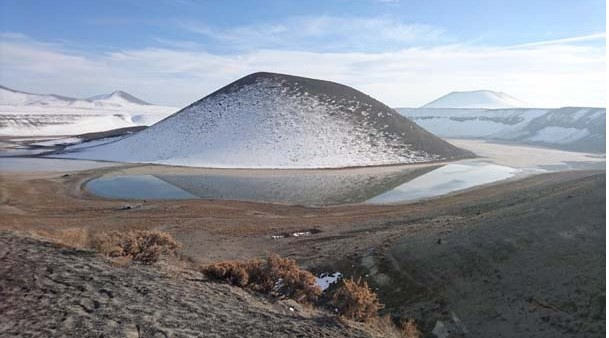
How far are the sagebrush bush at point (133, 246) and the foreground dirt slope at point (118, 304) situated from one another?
63 cm

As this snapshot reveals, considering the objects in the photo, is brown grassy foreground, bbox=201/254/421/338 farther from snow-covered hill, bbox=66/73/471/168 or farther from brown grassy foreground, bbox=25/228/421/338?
snow-covered hill, bbox=66/73/471/168

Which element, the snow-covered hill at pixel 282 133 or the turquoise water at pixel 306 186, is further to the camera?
the snow-covered hill at pixel 282 133

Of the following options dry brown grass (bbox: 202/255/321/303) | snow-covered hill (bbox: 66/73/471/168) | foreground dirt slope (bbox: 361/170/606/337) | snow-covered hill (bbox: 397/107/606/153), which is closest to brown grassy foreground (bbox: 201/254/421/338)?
dry brown grass (bbox: 202/255/321/303)

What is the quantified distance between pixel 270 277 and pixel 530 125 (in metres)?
111

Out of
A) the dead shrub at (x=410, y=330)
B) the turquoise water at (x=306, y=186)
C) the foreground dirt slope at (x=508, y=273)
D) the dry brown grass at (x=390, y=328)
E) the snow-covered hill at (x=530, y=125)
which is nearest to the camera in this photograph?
the dry brown grass at (x=390, y=328)

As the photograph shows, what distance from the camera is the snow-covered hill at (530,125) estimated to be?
8362cm

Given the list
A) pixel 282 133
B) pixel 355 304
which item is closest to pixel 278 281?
pixel 355 304

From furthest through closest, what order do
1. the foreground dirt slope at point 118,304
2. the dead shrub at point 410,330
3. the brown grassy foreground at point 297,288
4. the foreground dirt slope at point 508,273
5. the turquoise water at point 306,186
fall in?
the turquoise water at point 306,186 < the foreground dirt slope at point 508,273 < the dead shrub at point 410,330 < the brown grassy foreground at point 297,288 < the foreground dirt slope at point 118,304

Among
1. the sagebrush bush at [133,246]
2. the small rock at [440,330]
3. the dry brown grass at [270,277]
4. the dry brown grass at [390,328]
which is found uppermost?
the sagebrush bush at [133,246]

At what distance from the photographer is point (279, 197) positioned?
29.4m

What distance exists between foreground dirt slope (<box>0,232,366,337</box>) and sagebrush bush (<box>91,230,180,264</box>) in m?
0.63

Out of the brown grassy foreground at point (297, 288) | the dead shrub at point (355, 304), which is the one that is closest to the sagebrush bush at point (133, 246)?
the brown grassy foreground at point (297, 288)

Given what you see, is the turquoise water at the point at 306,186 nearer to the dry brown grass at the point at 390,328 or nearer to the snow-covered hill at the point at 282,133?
the snow-covered hill at the point at 282,133

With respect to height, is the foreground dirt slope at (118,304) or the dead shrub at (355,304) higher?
the foreground dirt slope at (118,304)
